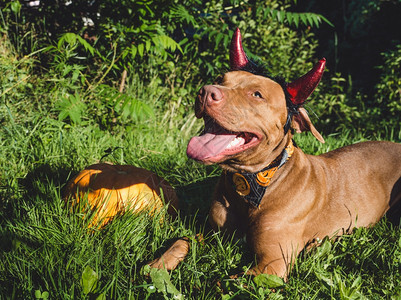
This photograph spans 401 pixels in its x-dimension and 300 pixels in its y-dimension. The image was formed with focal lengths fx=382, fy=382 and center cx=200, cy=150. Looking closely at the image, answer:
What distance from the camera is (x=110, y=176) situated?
286 cm

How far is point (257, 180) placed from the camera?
7.78 feet

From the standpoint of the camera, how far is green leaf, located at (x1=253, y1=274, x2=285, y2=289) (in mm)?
2162

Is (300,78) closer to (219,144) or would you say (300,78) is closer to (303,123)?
(303,123)

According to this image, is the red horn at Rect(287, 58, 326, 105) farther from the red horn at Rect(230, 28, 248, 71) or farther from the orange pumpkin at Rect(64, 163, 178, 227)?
the orange pumpkin at Rect(64, 163, 178, 227)

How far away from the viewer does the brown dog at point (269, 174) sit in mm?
2238

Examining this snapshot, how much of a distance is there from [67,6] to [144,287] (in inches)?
145

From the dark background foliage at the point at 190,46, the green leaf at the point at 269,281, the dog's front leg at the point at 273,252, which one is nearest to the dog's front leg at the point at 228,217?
the dog's front leg at the point at 273,252

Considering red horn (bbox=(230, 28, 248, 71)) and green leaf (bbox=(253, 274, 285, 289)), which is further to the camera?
red horn (bbox=(230, 28, 248, 71))

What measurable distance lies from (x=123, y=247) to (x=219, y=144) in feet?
2.88

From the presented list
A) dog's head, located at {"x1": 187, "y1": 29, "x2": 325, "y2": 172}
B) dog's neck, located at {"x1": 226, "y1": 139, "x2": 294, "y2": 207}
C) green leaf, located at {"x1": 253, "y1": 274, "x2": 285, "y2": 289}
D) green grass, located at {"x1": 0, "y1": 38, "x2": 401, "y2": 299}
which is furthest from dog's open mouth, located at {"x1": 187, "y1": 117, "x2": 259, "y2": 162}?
green leaf, located at {"x1": 253, "y1": 274, "x2": 285, "y2": 289}

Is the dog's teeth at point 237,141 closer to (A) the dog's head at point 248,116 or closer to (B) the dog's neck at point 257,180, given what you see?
(A) the dog's head at point 248,116

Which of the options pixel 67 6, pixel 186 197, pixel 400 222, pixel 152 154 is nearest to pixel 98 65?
pixel 67 6

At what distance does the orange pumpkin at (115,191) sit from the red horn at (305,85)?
3.92ft

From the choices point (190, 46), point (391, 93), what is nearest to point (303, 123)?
point (190, 46)
